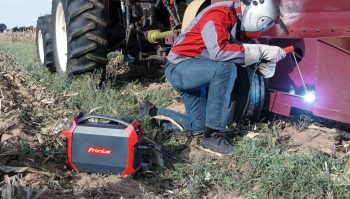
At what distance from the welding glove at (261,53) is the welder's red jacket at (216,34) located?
0.05 meters

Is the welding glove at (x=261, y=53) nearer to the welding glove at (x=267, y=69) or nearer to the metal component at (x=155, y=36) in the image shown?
the welding glove at (x=267, y=69)

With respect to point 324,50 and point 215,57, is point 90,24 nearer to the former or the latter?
point 215,57

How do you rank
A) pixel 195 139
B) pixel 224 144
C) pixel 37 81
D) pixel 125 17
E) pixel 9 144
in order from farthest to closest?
pixel 37 81
pixel 125 17
pixel 195 139
pixel 224 144
pixel 9 144

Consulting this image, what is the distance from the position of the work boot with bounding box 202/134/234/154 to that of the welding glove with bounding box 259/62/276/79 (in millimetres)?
618

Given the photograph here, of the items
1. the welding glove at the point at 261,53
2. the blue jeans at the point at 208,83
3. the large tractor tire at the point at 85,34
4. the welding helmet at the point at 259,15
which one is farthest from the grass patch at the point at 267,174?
the large tractor tire at the point at 85,34

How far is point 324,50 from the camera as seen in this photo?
3.54 meters

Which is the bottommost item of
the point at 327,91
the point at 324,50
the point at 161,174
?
the point at 161,174

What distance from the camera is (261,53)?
375 cm

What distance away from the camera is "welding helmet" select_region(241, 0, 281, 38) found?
371 centimetres

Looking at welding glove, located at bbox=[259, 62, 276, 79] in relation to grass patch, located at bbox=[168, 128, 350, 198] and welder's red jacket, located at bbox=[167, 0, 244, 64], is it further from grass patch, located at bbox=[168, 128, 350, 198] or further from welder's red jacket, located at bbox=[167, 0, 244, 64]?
grass patch, located at bbox=[168, 128, 350, 198]

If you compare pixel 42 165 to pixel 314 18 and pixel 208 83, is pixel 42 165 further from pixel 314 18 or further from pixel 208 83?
pixel 314 18

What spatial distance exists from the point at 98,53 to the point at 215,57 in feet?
6.30

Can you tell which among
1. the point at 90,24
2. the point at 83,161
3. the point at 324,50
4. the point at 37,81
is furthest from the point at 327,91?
the point at 37,81

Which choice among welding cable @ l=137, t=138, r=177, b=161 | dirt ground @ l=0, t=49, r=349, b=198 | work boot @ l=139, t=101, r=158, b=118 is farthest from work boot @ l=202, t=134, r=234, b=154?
work boot @ l=139, t=101, r=158, b=118
